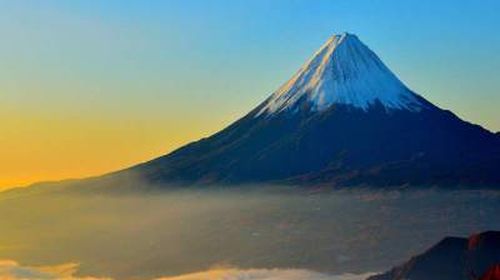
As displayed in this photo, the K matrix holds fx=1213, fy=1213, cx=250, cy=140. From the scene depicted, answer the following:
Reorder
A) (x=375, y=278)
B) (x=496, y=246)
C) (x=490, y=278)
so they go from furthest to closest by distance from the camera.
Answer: (x=375, y=278), (x=496, y=246), (x=490, y=278)

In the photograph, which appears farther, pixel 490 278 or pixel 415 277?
pixel 415 277

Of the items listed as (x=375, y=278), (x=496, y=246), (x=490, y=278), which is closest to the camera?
(x=490, y=278)

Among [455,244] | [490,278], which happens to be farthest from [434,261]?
[490,278]

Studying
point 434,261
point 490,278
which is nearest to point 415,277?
point 434,261

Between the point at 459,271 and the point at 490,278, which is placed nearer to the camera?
the point at 490,278

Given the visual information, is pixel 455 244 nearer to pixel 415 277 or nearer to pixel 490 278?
pixel 415 277

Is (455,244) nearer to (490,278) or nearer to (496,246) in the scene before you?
(496,246)
